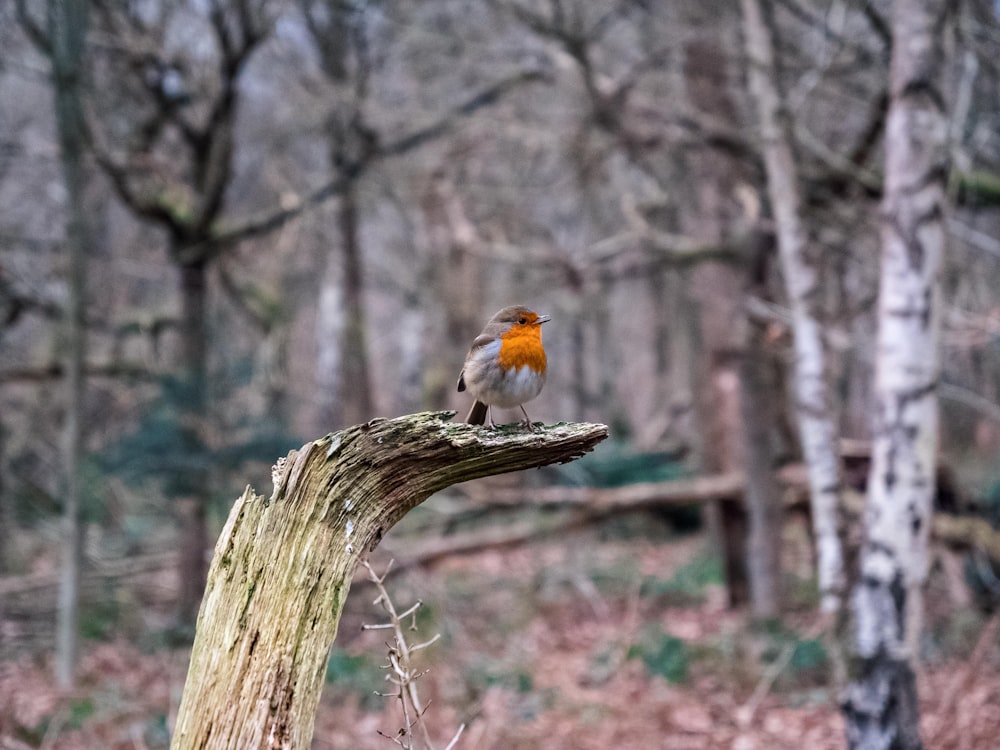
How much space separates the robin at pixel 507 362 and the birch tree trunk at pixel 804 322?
10.9 ft

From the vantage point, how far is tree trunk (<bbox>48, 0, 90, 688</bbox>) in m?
6.59

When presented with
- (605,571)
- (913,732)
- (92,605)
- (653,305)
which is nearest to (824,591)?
(913,732)

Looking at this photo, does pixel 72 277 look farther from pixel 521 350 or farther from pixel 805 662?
pixel 805 662

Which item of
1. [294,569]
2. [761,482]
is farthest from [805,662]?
[294,569]

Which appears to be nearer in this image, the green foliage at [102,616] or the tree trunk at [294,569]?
the tree trunk at [294,569]

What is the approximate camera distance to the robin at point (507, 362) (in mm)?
3006

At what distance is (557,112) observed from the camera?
12.3 metres

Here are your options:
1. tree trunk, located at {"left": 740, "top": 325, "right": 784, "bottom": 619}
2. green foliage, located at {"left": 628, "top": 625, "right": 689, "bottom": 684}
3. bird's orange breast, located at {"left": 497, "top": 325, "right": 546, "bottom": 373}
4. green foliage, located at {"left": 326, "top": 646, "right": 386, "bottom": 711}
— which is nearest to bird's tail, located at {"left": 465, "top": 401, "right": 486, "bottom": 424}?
bird's orange breast, located at {"left": 497, "top": 325, "right": 546, "bottom": 373}

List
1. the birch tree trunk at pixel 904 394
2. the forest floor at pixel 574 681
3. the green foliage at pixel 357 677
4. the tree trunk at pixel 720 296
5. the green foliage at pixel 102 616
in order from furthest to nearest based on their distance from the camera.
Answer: the tree trunk at pixel 720 296, the green foliage at pixel 102 616, the green foliage at pixel 357 677, the forest floor at pixel 574 681, the birch tree trunk at pixel 904 394

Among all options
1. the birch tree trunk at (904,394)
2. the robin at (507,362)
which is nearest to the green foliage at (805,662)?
the birch tree trunk at (904,394)

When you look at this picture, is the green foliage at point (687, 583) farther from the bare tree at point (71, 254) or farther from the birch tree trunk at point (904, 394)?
the bare tree at point (71, 254)

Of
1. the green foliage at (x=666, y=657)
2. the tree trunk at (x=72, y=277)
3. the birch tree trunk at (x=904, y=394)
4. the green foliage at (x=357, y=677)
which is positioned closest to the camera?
the birch tree trunk at (x=904, y=394)

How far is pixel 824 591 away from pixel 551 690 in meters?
2.65

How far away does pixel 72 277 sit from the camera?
22.4 ft
